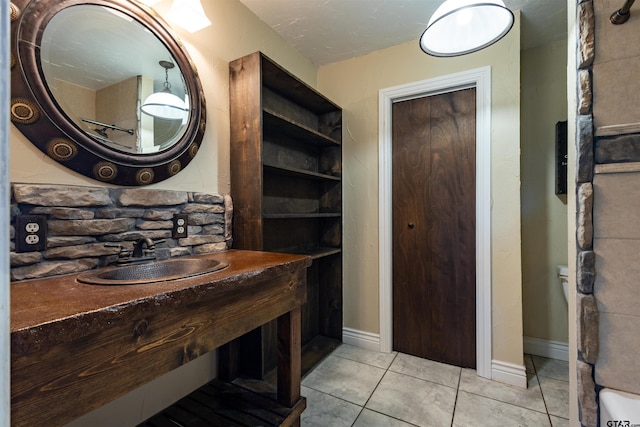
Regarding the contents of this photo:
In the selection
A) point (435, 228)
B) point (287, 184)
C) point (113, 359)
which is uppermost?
point (287, 184)

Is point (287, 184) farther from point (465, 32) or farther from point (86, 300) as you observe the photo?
point (86, 300)

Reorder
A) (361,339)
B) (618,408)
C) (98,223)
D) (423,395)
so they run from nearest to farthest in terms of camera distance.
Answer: (618,408) < (98,223) < (423,395) < (361,339)

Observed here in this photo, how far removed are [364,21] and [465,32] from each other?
2.68ft

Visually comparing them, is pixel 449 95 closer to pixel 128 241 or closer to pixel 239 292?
pixel 239 292

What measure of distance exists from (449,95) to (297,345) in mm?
1991

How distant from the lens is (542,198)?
2184 mm

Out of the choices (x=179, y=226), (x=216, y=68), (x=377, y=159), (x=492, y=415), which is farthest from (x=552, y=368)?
(x=216, y=68)

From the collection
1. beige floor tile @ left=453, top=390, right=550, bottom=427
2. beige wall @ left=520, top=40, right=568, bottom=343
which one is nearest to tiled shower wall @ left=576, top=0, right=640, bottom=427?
beige floor tile @ left=453, top=390, right=550, bottom=427

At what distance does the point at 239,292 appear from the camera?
101 cm

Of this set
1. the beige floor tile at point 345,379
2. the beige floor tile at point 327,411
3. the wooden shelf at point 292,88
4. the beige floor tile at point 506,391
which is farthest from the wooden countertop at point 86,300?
the beige floor tile at point 506,391

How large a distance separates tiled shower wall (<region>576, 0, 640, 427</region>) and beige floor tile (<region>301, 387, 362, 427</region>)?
103 centimetres

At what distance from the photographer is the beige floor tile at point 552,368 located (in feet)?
6.33

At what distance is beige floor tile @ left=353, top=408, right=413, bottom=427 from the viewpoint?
1.49 m

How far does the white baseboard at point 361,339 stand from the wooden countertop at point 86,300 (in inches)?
61.5
